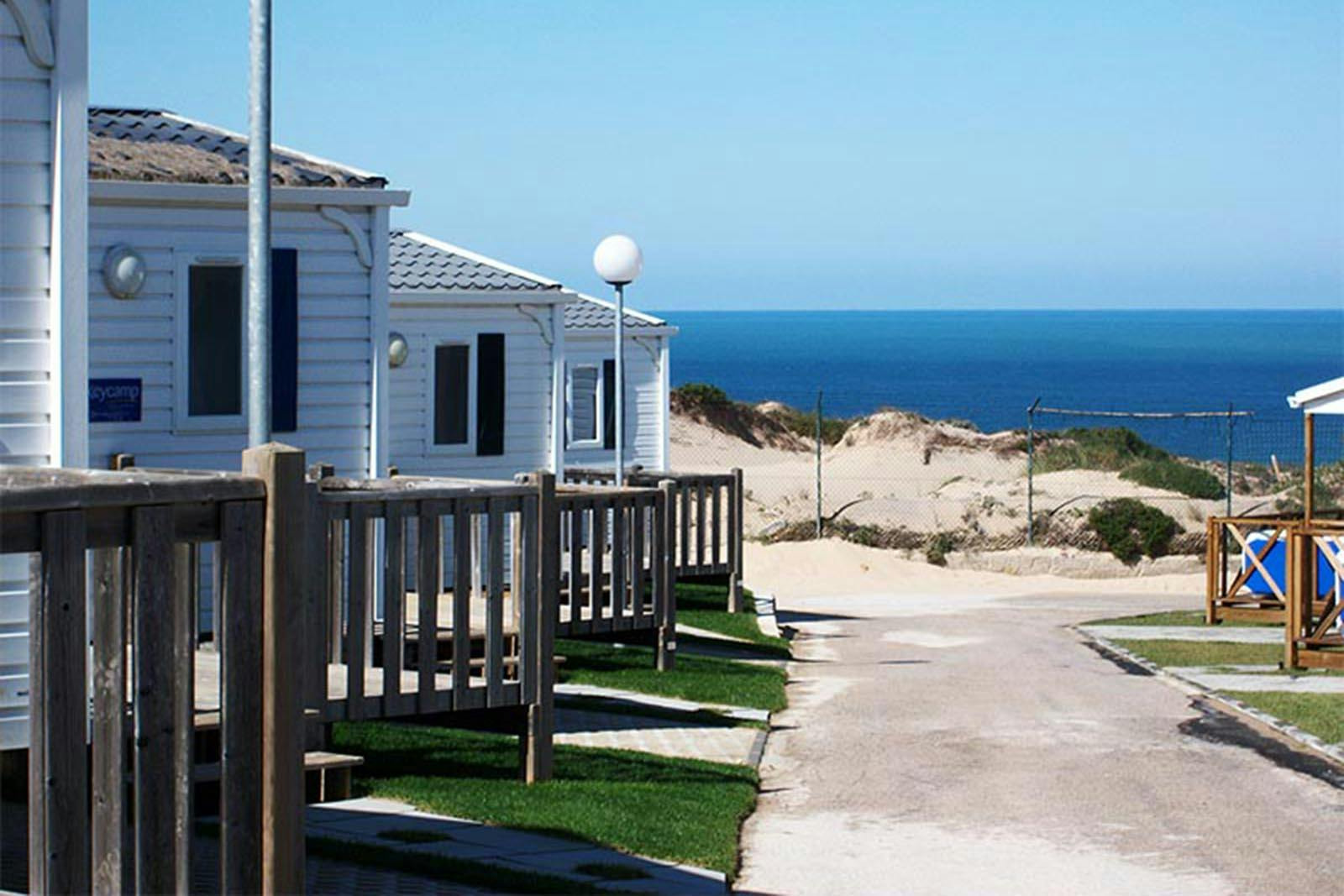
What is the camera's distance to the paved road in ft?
30.7

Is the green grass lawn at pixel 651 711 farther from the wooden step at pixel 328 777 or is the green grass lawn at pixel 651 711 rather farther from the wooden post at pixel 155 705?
the wooden post at pixel 155 705

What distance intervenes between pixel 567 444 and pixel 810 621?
154 inches

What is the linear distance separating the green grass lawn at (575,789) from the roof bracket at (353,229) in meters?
4.45

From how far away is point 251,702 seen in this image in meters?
5.72

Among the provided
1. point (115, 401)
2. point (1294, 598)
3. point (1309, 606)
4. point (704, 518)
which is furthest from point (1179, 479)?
point (115, 401)

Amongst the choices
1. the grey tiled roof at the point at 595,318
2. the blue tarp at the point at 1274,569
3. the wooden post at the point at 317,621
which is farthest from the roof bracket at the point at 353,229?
the blue tarp at the point at 1274,569

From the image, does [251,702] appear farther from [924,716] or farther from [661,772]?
[924,716]

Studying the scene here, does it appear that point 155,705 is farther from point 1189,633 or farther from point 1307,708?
point 1189,633

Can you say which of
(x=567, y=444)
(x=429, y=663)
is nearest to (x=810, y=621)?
(x=567, y=444)

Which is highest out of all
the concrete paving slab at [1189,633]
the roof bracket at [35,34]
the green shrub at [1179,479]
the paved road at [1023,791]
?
the roof bracket at [35,34]

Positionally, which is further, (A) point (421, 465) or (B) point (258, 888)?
(A) point (421, 465)

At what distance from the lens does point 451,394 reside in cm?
2052

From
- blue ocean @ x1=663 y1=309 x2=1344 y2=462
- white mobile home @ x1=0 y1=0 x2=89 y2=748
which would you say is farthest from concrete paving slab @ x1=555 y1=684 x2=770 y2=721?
blue ocean @ x1=663 y1=309 x2=1344 y2=462

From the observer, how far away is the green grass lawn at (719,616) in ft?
62.9
